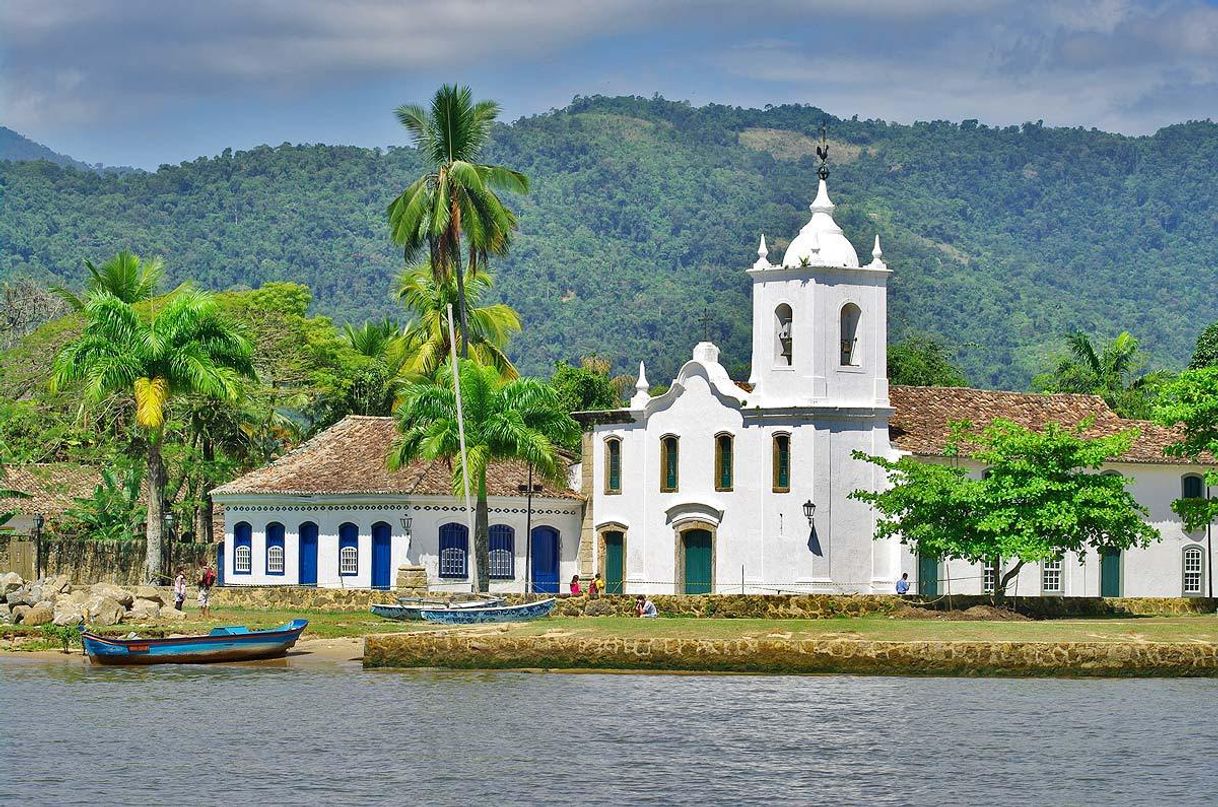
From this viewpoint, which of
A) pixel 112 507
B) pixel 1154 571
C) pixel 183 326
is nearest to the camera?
pixel 183 326

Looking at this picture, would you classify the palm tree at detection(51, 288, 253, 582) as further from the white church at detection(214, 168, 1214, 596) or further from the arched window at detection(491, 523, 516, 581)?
the arched window at detection(491, 523, 516, 581)

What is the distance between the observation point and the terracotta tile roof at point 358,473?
2413 inches

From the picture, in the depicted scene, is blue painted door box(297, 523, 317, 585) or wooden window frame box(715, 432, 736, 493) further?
blue painted door box(297, 523, 317, 585)

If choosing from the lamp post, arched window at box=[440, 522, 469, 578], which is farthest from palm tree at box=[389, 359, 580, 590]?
the lamp post

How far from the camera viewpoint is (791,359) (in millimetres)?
57719

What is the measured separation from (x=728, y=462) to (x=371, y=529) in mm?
10930

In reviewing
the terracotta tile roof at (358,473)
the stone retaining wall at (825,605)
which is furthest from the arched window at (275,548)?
the stone retaining wall at (825,605)

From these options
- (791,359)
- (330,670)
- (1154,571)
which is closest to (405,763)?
(330,670)

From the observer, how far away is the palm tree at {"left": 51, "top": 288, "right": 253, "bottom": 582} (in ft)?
185

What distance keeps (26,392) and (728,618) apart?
117 ft

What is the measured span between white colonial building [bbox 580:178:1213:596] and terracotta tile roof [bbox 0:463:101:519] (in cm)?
2064

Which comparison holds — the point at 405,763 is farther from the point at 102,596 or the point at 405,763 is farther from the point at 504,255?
the point at 504,255

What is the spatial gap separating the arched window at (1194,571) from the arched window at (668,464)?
605 inches

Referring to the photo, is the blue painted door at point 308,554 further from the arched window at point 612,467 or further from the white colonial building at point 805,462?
the arched window at point 612,467
